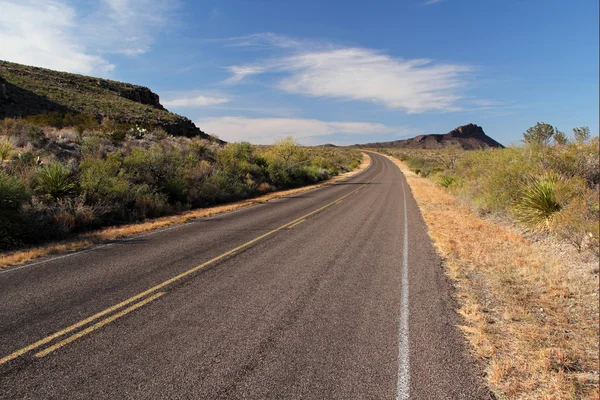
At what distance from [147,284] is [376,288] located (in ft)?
13.7

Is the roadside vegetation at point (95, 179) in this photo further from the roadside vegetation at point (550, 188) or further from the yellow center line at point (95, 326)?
the roadside vegetation at point (550, 188)

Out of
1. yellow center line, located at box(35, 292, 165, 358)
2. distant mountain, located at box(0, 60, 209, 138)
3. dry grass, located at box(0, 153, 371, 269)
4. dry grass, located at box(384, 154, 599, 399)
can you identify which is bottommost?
dry grass, located at box(384, 154, 599, 399)

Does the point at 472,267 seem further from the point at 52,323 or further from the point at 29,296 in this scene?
the point at 29,296

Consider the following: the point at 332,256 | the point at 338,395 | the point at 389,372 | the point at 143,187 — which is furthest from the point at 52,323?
the point at 143,187

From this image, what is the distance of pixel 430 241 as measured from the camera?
10.5m

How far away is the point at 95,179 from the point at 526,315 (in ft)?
43.7

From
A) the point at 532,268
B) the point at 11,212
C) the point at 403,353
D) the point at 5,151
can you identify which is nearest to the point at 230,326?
the point at 403,353

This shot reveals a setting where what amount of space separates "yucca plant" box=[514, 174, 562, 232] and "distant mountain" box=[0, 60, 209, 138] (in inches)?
1239

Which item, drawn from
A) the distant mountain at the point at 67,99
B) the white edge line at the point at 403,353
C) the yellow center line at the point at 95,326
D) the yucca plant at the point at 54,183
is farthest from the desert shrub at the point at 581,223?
the distant mountain at the point at 67,99

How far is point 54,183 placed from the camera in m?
11.1

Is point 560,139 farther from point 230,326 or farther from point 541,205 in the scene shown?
point 230,326

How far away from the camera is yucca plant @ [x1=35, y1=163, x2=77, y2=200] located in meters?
10.9

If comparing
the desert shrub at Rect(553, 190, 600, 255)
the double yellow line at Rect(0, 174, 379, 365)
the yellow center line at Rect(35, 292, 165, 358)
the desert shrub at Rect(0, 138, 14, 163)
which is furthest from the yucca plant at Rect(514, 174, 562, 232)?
the desert shrub at Rect(0, 138, 14, 163)

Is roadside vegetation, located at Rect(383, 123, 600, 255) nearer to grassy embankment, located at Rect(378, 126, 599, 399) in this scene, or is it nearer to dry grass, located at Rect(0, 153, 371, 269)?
grassy embankment, located at Rect(378, 126, 599, 399)
